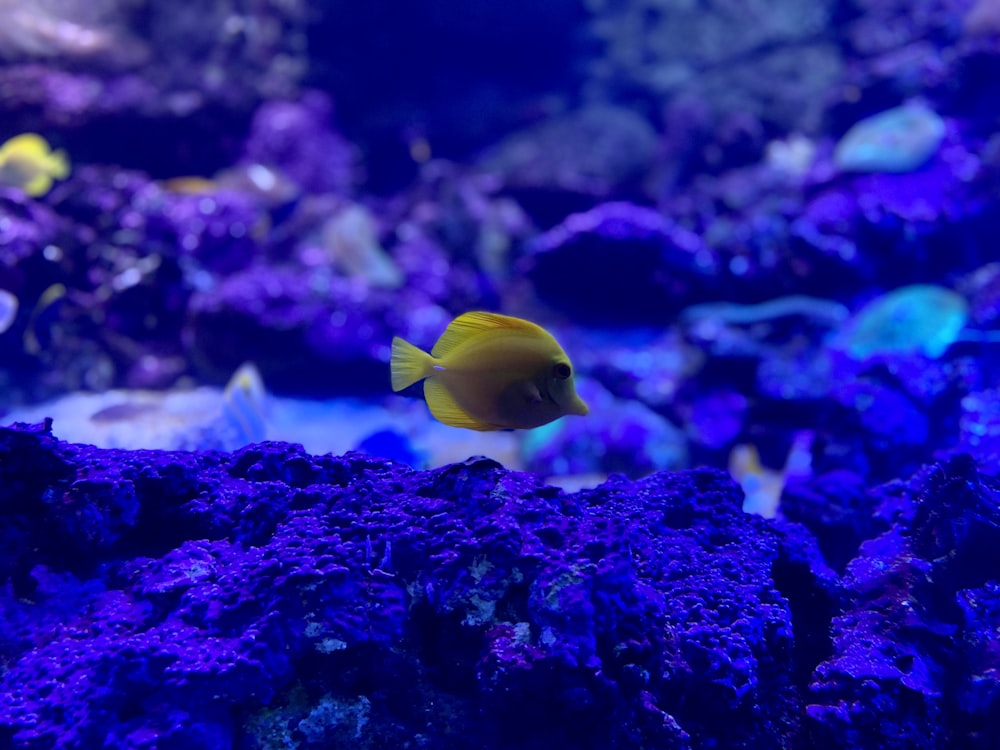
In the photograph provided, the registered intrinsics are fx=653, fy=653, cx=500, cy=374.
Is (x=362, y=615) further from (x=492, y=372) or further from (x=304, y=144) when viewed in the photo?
(x=304, y=144)

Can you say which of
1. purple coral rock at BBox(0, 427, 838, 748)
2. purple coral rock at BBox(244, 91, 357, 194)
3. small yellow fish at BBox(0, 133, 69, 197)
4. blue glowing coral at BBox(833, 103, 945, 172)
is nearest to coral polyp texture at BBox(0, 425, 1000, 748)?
purple coral rock at BBox(0, 427, 838, 748)

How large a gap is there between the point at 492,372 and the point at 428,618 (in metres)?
0.63

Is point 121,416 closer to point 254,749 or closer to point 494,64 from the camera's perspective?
point 254,749

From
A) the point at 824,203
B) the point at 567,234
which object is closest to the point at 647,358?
the point at 567,234

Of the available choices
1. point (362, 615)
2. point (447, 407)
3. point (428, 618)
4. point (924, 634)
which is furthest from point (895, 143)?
point (362, 615)

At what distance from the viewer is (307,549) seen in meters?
1.51

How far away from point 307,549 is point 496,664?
502 millimetres

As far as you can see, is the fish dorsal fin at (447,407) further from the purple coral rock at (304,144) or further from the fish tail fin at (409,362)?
the purple coral rock at (304,144)

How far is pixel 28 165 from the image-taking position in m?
5.27

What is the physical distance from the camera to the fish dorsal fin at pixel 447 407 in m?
1.81

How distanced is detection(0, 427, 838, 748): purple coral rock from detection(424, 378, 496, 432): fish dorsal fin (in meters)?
0.17

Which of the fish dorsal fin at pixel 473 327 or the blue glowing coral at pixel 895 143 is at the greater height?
the blue glowing coral at pixel 895 143

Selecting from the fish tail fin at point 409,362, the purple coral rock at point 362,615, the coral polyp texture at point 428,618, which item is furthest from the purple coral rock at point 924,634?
the fish tail fin at point 409,362

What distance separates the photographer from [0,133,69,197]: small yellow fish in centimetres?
521
